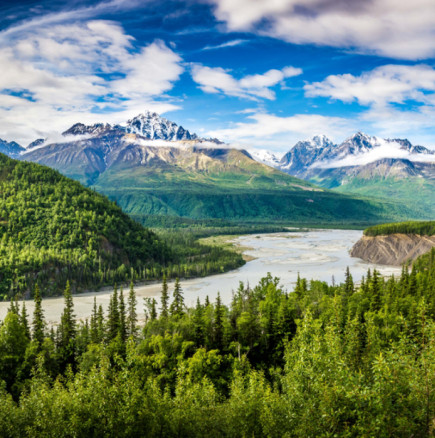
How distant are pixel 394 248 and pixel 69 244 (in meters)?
132

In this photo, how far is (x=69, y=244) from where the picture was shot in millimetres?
141750

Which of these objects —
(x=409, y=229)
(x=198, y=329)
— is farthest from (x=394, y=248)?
(x=198, y=329)

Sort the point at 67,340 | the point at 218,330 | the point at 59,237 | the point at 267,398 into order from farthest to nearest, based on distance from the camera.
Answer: the point at 59,237
the point at 67,340
the point at 218,330
the point at 267,398

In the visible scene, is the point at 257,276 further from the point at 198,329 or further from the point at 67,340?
the point at 67,340

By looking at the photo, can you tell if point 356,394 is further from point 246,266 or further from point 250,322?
point 246,266

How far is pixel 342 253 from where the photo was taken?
194m

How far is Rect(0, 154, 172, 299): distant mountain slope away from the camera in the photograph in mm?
124188

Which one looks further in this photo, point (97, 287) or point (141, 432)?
point (97, 287)

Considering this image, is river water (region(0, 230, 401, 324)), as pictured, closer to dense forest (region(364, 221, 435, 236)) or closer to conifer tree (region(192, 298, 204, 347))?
dense forest (region(364, 221, 435, 236))

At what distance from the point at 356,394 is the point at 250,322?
4002 centimetres

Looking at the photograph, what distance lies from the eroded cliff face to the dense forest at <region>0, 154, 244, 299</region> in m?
58.6

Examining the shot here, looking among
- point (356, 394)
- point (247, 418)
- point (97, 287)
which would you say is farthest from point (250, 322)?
point (97, 287)

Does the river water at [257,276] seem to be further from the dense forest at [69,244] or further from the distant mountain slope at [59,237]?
the distant mountain slope at [59,237]

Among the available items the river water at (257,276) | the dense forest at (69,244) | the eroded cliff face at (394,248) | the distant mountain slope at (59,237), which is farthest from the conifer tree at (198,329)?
the eroded cliff face at (394,248)
